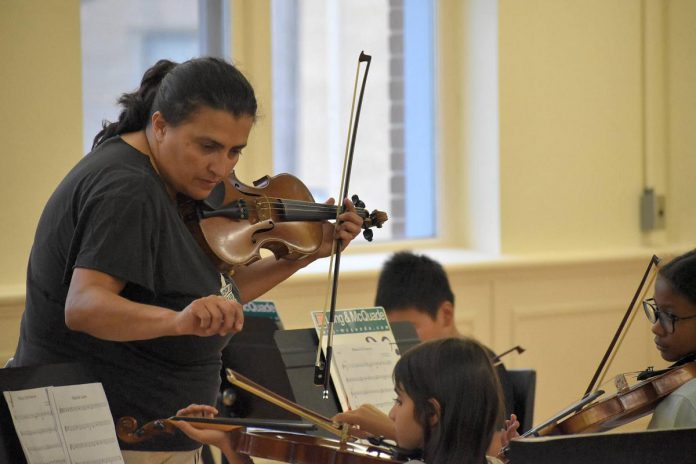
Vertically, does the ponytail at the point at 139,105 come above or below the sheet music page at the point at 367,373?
above

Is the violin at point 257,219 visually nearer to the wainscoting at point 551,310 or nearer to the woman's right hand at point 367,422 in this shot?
the woman's right hand at point 367,422

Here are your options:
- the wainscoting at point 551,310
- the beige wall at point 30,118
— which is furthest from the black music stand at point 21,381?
the wainscoting at point 551,310

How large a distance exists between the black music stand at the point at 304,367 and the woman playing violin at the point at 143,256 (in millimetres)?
292

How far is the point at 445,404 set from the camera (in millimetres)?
1762

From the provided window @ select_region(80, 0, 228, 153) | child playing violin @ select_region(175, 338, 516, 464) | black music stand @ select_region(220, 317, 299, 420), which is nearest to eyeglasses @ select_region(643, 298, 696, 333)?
child playing violin @ select_region(175, 338, 516, 464)

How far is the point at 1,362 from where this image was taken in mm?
2994

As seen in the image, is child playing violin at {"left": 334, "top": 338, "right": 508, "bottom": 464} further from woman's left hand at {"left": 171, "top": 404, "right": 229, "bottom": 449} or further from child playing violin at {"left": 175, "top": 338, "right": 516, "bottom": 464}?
woman's left hand at {"left": 171, "top": 404, "right": 229, "bottom": 449}

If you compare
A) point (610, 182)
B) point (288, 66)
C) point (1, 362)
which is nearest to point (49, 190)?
A: point (1, 362)

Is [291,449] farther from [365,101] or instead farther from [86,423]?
[365,101]

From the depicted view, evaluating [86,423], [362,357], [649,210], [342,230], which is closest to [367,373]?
[362,357]

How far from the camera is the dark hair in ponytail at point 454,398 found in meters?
1.74

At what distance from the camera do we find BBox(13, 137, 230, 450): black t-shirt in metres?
1.66

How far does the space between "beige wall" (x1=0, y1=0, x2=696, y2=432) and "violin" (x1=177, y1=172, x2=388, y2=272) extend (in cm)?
140

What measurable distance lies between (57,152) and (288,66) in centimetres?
116
